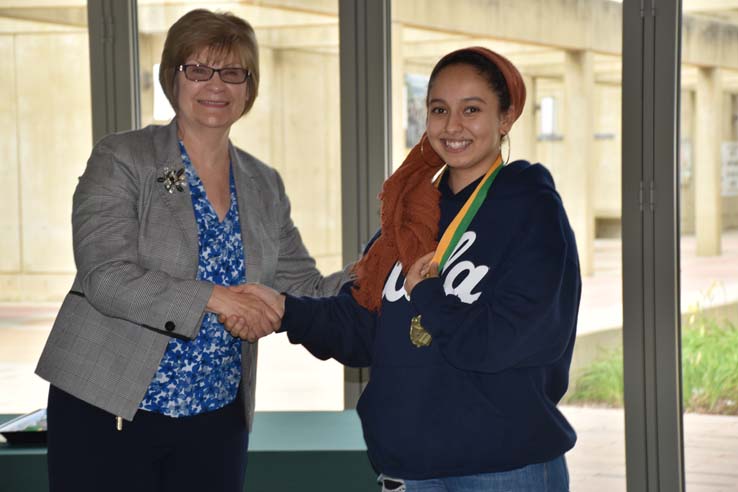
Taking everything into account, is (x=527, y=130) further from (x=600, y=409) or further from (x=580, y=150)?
(x=600, y=409)

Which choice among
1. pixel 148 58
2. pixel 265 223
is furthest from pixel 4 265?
pixel 265 223

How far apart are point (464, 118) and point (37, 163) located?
9.56 feet

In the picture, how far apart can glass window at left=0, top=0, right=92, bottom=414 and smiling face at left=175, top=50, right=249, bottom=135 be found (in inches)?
77.6

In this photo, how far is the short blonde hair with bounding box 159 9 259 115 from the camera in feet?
8.62

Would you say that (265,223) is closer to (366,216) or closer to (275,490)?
(275,490)

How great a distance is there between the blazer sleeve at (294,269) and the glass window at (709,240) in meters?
1.46

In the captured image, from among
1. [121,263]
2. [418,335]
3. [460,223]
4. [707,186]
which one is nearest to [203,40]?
[121,263]

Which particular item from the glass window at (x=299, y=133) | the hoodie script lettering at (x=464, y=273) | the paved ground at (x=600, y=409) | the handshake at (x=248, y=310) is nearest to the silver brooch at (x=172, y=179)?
the handshake at (x=248, y=310)

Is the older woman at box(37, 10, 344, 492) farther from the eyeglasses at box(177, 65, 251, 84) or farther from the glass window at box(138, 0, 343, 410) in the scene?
the glass window at box(138, 0, 343, 410)

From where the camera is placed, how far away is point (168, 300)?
2.47 metres

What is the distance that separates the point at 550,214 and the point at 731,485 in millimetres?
2221

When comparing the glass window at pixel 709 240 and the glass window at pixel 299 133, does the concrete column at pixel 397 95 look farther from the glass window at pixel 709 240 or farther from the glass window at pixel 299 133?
the glass window at pixel 709 240

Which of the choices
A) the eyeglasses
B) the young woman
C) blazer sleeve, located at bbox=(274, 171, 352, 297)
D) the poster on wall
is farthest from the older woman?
the poster on wall

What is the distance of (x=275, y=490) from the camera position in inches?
138
